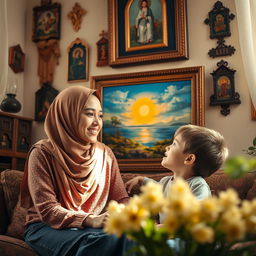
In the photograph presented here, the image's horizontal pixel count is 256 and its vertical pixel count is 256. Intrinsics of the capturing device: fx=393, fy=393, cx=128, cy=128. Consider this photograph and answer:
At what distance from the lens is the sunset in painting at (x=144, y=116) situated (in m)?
3.38

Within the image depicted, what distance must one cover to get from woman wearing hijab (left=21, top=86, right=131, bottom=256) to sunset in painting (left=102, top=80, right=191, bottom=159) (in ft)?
2.73

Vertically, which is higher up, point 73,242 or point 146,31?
point 146,31

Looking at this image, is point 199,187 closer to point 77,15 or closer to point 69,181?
point 69,181

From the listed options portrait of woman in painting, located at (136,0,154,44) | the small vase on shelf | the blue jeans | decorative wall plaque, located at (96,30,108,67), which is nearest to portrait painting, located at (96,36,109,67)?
decorative wall plaque, located at (96,30,108,67)

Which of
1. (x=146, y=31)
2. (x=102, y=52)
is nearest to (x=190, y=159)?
(x=146, y=31)

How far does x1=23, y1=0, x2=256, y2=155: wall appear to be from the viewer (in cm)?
320

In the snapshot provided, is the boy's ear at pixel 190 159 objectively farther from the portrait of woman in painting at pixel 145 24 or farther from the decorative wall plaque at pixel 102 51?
the decorative wall plaque at pixel 102 51

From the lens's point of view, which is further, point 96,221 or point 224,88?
point 224,88

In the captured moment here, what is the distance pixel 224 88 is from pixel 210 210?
248cm

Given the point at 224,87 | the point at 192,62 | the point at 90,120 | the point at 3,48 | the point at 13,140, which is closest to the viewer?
the point at 90,120

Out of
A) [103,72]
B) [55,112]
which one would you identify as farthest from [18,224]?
[103,72]

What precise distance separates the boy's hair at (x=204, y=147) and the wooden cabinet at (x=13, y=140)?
6.32 ft

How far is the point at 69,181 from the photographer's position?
2309 mm

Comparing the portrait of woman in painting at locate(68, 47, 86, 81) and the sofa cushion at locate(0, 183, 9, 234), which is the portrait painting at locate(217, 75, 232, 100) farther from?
the sofa cushion at locate(0, 183, 9, 234)
